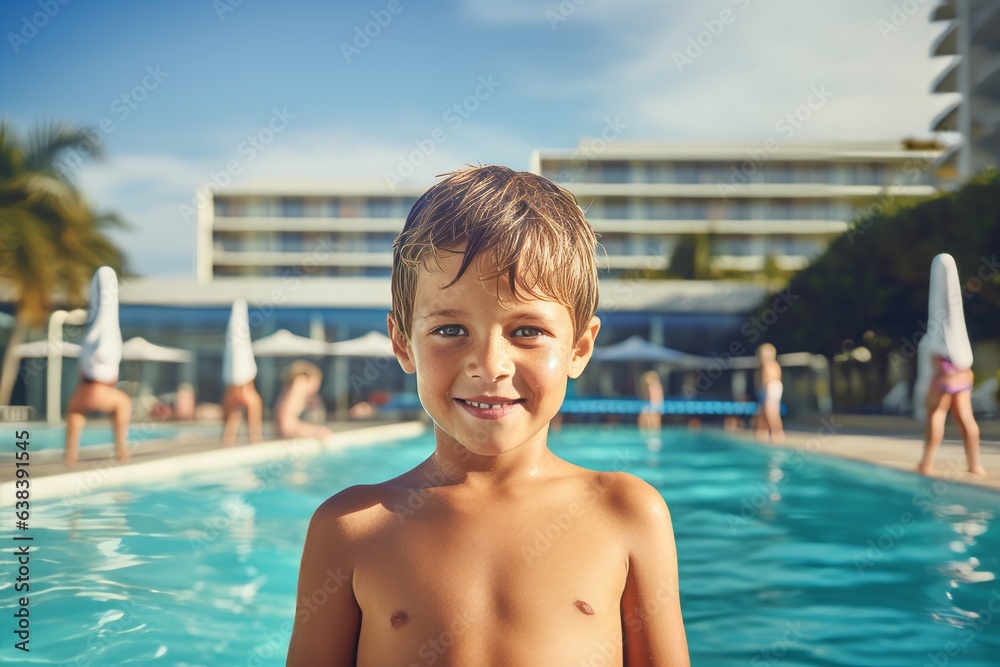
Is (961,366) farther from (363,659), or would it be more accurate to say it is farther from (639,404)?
(639,404)

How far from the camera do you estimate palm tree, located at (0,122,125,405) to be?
82.8 ft

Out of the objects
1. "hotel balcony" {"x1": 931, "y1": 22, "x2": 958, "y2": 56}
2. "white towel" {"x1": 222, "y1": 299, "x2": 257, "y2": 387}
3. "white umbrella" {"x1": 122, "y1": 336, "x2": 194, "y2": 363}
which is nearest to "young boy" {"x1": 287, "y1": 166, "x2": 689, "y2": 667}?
"white towel" {"x1": 222, "y1": 299, "x2": 257, "y2": 387}

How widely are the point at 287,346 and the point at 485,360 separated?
975 inches

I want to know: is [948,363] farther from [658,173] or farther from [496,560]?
[658,173]

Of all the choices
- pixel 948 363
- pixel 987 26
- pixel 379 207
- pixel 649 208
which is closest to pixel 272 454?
pixel 948 363

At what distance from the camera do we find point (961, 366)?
8.25 meters

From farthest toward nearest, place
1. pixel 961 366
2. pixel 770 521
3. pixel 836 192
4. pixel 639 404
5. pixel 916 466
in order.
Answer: pixel 836 192, pixel 639 404, pixel 916 466, pixel 961 366, pixel 770 521

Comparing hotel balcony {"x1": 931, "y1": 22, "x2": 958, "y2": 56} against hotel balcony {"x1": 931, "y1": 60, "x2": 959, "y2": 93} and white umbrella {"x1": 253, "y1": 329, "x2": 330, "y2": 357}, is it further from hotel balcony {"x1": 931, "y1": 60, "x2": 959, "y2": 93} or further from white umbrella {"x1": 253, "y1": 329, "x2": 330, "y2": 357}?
white umbrella {"x1": 253, "y1": 329, "x2": 330, "y2": 357}

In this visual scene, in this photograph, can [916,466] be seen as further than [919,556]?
Yes

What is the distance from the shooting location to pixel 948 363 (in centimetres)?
829

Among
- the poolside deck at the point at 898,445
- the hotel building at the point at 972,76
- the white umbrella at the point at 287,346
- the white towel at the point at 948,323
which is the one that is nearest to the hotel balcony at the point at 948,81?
the hotel building at the point at 972,76

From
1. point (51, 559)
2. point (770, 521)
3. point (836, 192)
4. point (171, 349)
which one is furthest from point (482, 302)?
point (836, 192)

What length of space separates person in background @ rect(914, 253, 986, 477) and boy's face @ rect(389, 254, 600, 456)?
7.99 metres

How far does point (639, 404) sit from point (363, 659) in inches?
862
